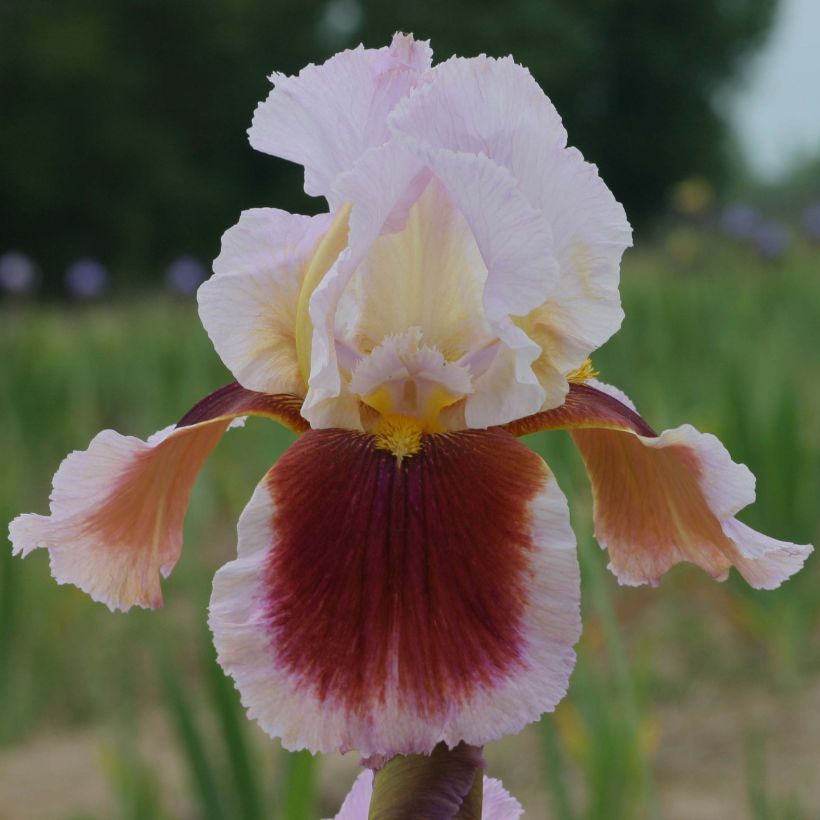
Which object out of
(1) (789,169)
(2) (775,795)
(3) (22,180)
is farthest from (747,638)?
(1) (789,169)

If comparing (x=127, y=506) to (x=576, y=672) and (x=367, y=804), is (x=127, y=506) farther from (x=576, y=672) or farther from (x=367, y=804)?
(x=576, y=672)

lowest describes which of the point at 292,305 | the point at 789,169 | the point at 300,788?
the point at 300,788

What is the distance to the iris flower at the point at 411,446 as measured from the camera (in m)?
0.37

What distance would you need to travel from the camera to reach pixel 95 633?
2971 mm

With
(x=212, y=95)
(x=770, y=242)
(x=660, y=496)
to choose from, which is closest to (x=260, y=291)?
(x=660, y=496)

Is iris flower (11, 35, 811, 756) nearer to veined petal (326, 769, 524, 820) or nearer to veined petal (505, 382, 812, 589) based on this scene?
veined petal (505, 382, 812, 589)

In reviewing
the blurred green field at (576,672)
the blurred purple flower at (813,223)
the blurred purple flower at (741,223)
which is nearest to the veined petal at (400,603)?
the blurred green field at (576,672)

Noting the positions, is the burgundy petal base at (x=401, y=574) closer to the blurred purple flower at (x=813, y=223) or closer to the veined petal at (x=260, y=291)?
the veined petal at (x=260, y=291)

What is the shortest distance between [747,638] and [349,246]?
247cm

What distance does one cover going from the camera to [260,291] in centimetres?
47

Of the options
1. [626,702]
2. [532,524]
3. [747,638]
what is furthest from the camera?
[747,638]

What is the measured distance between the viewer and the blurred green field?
1290 mm

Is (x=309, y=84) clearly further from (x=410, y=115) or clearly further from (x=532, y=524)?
(x=532, y=524)

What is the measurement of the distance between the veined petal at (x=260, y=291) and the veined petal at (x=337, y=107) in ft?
0.08
